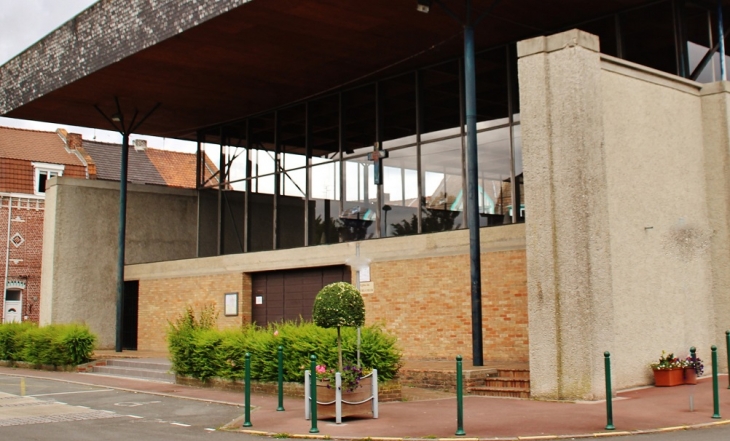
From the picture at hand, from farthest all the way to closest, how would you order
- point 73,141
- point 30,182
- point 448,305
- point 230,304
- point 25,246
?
point 73,141, point 30,182, point 25,246, point 230,304, point 448,305

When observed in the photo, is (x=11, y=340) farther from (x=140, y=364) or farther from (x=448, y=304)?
(x=448, y=304)

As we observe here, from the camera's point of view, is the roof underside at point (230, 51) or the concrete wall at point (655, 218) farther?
the roof underside at point (230, 51)

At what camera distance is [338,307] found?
12633 mm

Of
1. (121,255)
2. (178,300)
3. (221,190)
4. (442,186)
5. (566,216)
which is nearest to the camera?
(566,216)

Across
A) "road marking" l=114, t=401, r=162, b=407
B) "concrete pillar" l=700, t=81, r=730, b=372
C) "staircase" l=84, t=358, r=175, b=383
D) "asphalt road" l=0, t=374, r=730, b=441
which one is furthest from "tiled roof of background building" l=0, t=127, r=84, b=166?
"concrete pillar" l=700, t=81, r=730, b=372

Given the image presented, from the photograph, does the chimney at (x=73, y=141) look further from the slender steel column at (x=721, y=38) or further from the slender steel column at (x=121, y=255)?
the slender steel column at (x=721, y=38)

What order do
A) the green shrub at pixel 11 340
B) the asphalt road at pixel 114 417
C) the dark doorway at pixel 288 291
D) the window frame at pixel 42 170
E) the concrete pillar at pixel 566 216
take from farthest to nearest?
the window frame at pixel 42 170 → the green shrub at pixel 11 340 → the dark doorway at pixel 288 291 → the concrete pillar at pixel 566 216 → the asphalt road at pixel 114 417

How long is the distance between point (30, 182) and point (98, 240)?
13748 millimetres

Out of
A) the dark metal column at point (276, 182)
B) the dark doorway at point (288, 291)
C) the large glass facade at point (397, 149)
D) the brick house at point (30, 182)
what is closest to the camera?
the large glass facade at point (397, 149)

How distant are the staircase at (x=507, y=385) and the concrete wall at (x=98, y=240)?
18.2 meters

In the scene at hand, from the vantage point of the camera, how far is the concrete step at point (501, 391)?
48.1ft

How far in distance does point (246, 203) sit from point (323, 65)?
24.5ft

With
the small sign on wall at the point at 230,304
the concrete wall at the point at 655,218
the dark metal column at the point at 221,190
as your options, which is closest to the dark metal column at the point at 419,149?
the small sign on wall at the point at 230,304

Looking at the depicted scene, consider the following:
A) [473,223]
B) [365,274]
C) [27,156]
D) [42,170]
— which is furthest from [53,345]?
[27,156]
